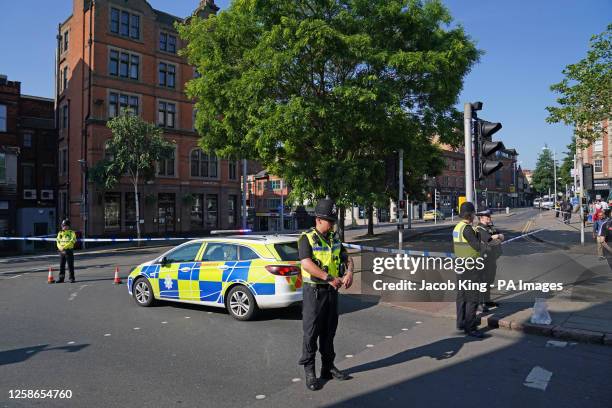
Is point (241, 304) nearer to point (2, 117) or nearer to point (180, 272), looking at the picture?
point (180, 272)

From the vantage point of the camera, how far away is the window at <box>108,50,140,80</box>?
32.4 m

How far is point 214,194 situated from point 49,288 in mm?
27056

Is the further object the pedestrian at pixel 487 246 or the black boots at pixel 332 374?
the pedestrian at pixel 487 246

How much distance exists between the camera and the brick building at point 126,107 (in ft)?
103

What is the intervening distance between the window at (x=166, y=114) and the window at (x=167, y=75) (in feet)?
5.17

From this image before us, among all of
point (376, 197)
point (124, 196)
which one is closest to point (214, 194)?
point (124, 196)

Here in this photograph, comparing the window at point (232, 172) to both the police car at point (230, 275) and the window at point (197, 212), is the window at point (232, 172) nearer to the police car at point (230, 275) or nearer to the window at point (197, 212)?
the window at point (197, 212)

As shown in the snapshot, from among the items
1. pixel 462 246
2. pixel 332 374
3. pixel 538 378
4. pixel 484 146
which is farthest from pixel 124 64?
pixel 538 378

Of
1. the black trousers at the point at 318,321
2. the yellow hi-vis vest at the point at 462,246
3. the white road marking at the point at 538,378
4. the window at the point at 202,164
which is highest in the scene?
the window at the point at 202,164

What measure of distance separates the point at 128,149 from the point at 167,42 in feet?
43.6

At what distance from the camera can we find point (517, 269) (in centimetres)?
1236

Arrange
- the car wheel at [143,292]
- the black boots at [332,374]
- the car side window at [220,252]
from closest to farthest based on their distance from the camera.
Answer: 1. the black boots at [332,374]
2. the car side window at [220,252]
3. the car wheel at [143,292]

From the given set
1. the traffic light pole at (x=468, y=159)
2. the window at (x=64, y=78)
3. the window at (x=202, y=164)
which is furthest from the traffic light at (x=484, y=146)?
the window at (x=64, y=78)

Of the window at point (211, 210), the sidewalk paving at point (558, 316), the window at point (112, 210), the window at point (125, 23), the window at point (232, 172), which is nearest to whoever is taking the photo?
the sidewalk paving at point (558, 316)
